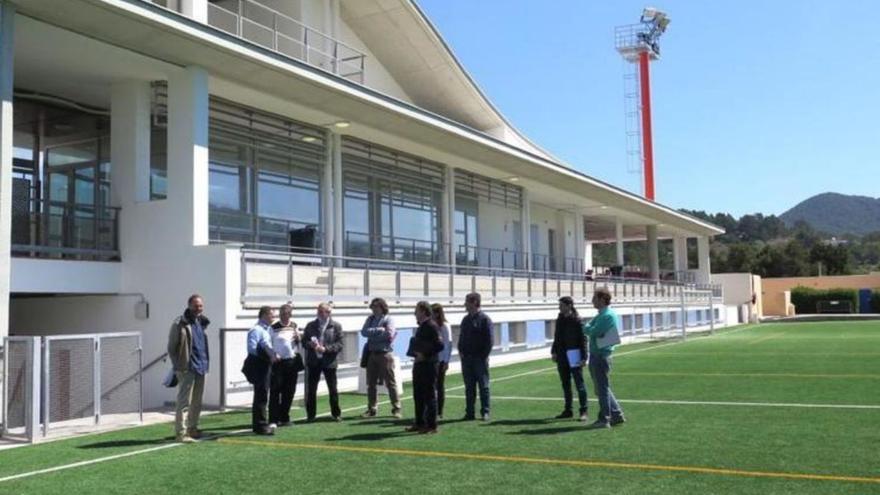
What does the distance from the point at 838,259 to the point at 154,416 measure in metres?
114

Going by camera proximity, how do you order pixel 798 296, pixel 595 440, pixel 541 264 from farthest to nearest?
pixel 798 296, pixel 541 264, pixel 595 440

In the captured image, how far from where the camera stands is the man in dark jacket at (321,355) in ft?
40.0

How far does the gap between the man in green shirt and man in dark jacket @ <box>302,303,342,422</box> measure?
380cm

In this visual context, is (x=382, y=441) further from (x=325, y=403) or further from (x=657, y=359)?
(x=657, y=359)

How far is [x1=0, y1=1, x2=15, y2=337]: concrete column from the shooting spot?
1234 cm

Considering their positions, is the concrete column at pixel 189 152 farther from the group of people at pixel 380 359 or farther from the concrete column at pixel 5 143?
the group of people at pixel 380 359

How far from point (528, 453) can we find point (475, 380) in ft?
9.70

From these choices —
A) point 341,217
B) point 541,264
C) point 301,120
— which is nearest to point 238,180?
point 301,120

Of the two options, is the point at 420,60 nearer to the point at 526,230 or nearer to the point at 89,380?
the point at 526,230

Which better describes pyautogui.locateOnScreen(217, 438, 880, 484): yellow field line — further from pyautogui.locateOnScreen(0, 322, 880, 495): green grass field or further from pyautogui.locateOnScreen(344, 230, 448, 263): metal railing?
pyautogui.locateOnScreen(344, 230, 448, 263): metal railing

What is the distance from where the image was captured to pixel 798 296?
7944 cm

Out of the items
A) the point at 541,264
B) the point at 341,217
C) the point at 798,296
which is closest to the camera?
the point at 341,217

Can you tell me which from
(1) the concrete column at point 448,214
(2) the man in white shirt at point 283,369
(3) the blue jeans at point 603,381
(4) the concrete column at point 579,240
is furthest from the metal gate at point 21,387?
(4) the concrete column at point 579,240

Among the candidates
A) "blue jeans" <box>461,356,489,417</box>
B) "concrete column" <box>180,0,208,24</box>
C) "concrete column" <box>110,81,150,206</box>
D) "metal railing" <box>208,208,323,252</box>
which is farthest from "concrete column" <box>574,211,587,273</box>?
"blue jeans" <box>461,356,489,417</box>
